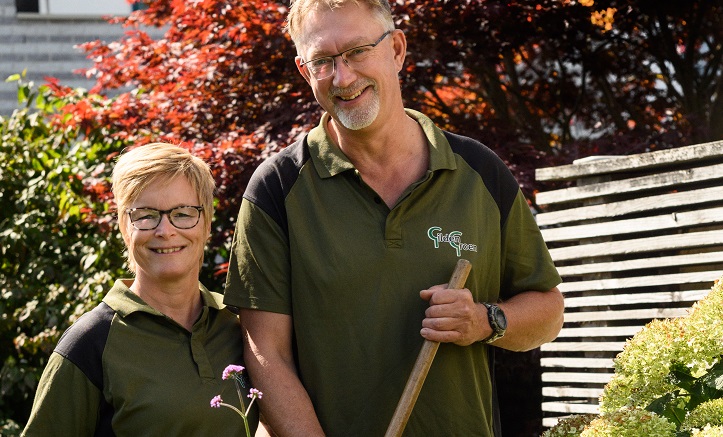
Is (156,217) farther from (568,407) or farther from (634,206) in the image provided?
(568,407)

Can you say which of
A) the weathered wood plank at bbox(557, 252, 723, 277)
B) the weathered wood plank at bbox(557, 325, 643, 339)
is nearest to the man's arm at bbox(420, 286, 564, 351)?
the weathered wood plank at bbox(557, 252, 723, 277)

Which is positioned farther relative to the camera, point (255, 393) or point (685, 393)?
point (685, 393)

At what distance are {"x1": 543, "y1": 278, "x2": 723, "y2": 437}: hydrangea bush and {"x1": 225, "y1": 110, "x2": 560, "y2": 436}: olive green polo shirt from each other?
380mm

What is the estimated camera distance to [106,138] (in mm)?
7570

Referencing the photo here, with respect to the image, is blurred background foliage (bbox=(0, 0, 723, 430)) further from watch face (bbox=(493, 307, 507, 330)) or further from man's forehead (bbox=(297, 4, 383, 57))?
watch face (bbox=(493, 307, 507, 330))

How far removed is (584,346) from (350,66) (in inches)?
129

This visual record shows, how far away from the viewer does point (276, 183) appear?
3074mm

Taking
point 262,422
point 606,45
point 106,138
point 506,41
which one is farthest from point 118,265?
A: point 262,422

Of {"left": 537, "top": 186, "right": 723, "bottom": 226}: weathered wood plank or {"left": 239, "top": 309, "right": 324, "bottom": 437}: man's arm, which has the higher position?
{"left": 537, "top": 186, "right": 723, "bottom": 226}: weathered wood plank

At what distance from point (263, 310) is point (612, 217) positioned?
3120 millimetres

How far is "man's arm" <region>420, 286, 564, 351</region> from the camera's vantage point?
288cm

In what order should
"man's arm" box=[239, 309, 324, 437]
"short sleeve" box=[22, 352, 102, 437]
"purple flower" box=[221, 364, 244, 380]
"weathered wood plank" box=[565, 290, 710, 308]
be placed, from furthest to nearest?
"weathered wood plank" box=[565, 290, 710, 308]
"man's arm" box=[239, 309, 324, 437]
"short sleeve" box=[22, 352, 102, 437]
"purple flower" box=[221, 364, 244, 380]

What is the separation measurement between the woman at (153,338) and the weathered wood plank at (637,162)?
2.64 m

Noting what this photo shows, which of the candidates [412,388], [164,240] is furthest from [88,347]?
[412,388]
